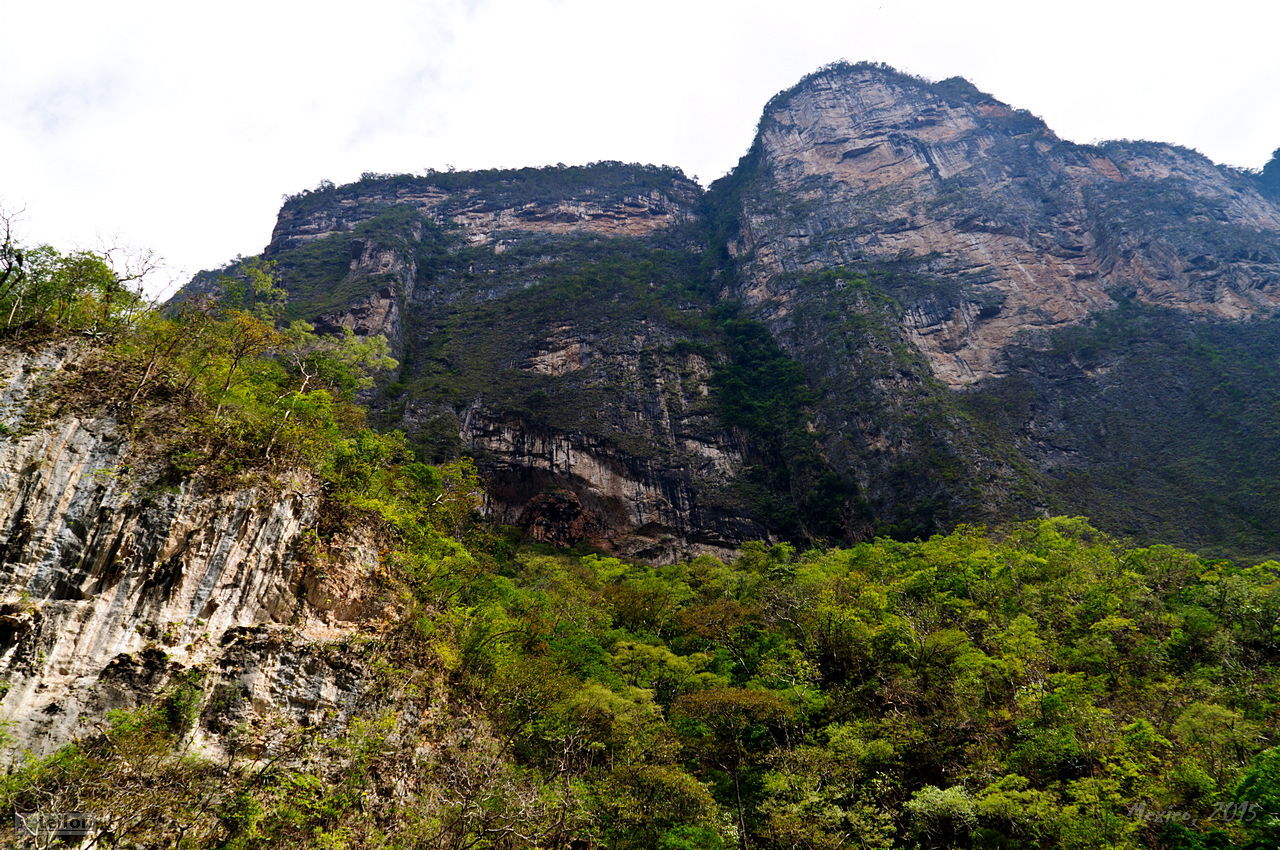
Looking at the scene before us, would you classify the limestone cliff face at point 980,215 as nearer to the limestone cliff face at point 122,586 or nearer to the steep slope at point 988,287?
the steep slope at point 988,287

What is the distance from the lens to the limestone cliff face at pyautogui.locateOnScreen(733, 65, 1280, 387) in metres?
72.2

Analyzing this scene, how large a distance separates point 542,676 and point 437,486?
9.81 meters

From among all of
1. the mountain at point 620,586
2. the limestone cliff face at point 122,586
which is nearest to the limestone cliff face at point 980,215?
the mountain at point 620,586

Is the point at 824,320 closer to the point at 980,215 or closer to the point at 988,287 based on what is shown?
the point at 988,287

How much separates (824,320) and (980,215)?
2807cm

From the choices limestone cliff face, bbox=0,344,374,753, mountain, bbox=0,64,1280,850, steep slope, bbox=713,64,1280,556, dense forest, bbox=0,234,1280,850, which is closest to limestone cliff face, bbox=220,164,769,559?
mountain, bbox=0,64,1280,850

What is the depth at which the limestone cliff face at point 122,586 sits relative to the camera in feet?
38.8

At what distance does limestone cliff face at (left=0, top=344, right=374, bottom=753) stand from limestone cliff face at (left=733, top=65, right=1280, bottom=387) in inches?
2666

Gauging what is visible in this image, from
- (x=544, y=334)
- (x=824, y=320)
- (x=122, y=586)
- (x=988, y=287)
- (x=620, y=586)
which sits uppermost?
(x=988, y=287)

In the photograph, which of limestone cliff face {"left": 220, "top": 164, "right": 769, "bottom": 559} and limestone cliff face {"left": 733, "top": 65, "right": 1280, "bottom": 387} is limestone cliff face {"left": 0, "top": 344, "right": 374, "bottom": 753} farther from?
limestone cliff face {"left": 733, "top": 65, "right": 1280, "bottom": 387}

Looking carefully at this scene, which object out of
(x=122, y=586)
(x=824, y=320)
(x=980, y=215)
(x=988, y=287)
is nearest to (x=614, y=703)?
(x=122, y=586)

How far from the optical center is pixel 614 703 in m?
20.2

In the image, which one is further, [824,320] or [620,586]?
[824,320]

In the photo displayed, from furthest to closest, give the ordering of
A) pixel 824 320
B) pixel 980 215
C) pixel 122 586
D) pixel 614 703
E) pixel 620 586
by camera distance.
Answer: pixel 980 215 → pixel 824 320 → pixel 620 586 → pixel 614 703 → pixel 122 586
